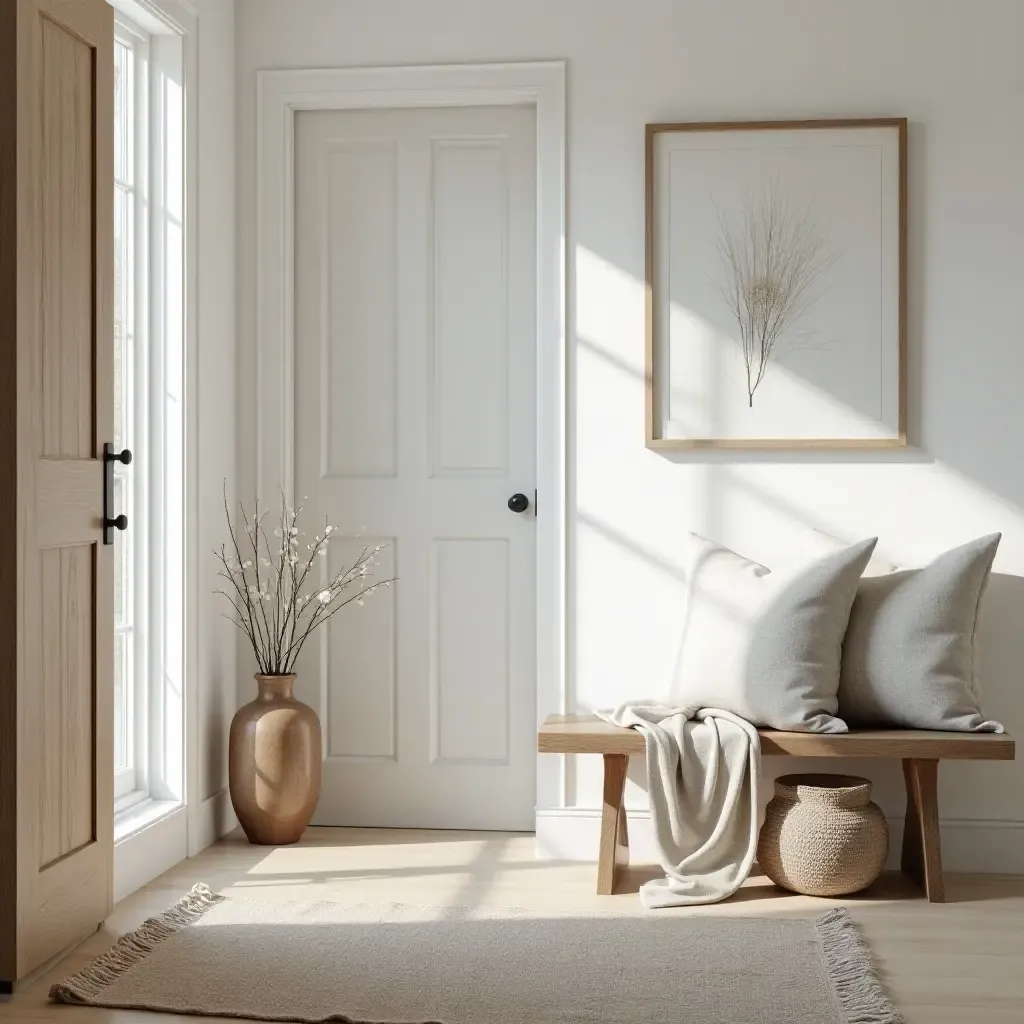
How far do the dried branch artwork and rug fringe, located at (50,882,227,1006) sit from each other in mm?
2031

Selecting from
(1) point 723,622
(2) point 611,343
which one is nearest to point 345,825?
(1) point 723,622

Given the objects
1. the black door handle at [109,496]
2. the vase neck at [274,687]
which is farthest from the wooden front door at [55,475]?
the vase neck at [274,687]

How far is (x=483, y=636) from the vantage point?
4.08 metres

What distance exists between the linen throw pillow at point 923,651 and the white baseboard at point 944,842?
0.44 meters

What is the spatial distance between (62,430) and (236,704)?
1.42 meters

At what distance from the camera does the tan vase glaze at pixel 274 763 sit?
377 centimetres

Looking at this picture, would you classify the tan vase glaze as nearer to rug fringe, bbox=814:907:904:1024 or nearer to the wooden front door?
the wooden front door

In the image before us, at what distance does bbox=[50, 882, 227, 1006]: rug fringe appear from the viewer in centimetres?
265

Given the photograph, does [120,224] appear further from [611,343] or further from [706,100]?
[706,100]

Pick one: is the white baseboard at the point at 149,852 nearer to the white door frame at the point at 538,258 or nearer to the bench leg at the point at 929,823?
the white door frame at the point at 538,258

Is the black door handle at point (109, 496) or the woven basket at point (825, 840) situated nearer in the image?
the black door handle at point (109, 496)

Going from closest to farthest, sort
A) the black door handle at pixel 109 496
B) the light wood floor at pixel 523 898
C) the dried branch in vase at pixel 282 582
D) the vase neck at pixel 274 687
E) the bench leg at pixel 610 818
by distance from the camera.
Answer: the light wood floor at pixel 523 898
the black door handle at pixel 109 496
the bench leg at pixel 610 818
the vase neck at pixel 274 687
the dried branch in vase at pixel 282 582

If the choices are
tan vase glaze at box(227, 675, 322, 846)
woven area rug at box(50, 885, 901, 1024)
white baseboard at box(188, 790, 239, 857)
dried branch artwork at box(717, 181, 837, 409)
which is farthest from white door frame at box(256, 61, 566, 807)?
white baseboard at box(188, 790, 239, 857)

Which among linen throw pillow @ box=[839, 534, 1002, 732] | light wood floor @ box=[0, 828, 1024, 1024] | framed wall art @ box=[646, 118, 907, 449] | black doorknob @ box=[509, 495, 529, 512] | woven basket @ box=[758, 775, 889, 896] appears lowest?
light wood floor @ box=[0, 828, 1024, 1024]
